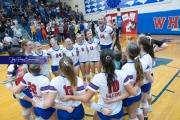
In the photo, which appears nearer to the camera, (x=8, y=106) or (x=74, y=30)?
(x=8, y=106)

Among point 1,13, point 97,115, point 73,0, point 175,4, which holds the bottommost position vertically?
point 97,115

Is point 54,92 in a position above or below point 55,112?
above

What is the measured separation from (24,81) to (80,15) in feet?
61.2

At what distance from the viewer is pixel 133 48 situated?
2.17 meters

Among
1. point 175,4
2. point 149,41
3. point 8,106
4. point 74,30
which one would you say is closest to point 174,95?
point 149,41

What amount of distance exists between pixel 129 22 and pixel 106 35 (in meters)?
11.7

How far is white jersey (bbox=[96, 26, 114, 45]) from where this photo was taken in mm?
4773

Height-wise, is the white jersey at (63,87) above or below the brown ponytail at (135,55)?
below

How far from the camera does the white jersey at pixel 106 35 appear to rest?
477 cm

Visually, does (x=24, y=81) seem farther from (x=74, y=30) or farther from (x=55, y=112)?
(x=74, y=30)

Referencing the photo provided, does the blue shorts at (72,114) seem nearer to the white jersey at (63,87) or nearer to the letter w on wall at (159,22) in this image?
the white jersey at (63,87)

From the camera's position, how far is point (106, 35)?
15.7 feet

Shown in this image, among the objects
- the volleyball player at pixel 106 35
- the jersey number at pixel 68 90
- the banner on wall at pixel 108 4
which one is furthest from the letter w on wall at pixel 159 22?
the jersey number at pixel 68 90

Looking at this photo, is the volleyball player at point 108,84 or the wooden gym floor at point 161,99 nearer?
the volleyball player at point 108,84
